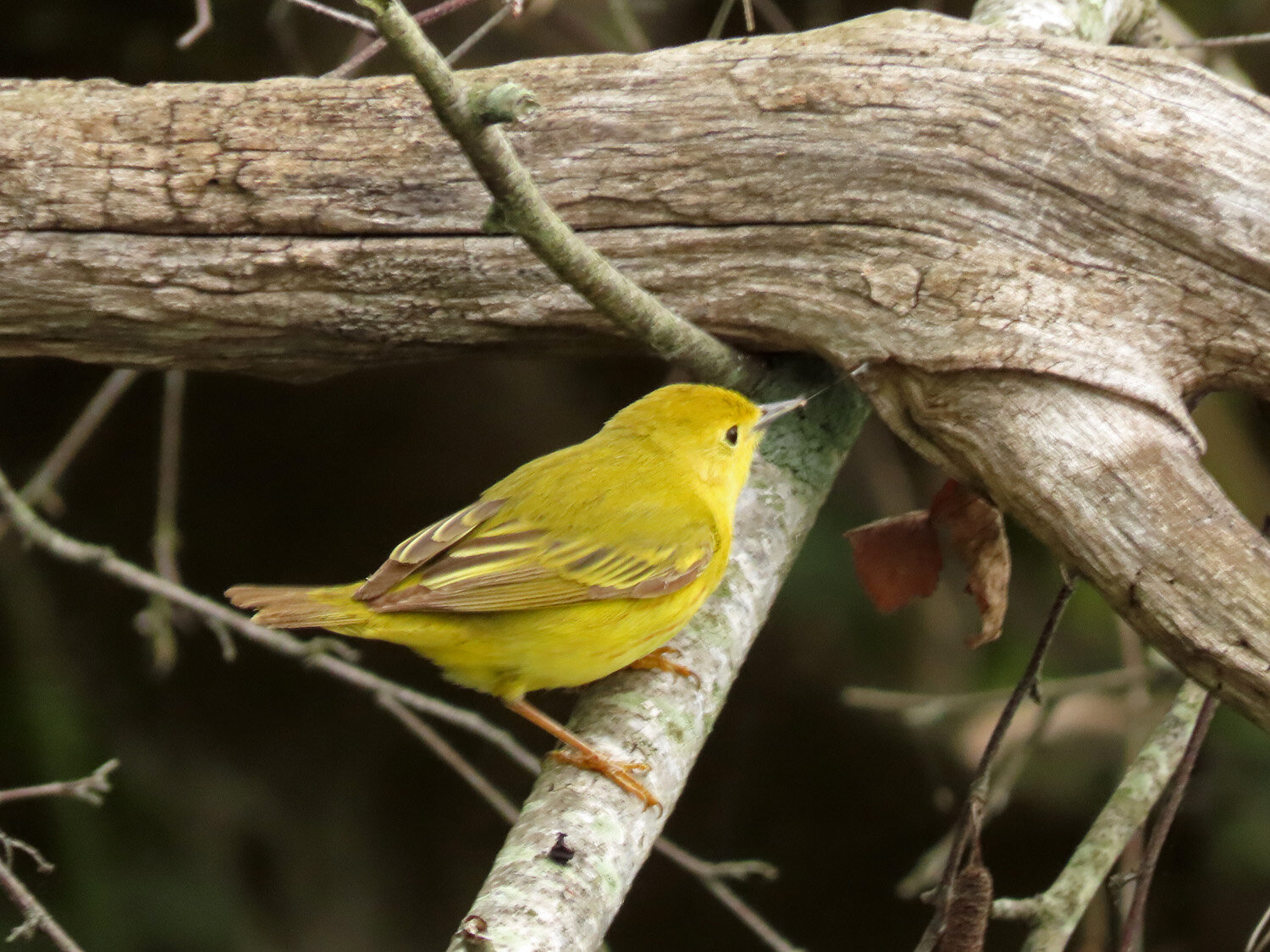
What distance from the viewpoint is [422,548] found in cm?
300

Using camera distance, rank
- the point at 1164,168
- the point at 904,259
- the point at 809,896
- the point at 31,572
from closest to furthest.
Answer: the point at 1164,168, the point at 904,259, the point at 31,572, the point at 809,896

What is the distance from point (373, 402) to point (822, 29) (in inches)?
112

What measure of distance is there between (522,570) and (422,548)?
249mm

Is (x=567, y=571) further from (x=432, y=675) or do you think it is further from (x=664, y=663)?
(x=432, y=675)

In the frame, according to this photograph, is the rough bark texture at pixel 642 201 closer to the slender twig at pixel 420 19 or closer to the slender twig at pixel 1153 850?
the slender twig at pixel 420 19

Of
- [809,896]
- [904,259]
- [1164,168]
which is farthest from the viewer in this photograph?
[809,896]

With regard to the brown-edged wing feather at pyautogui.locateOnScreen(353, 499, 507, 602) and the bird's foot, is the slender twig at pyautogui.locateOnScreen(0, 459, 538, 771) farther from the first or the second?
the bird's foot

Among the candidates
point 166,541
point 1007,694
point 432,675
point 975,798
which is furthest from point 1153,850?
point 432,675

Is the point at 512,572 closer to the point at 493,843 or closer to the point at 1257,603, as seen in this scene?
the point at 1257,603

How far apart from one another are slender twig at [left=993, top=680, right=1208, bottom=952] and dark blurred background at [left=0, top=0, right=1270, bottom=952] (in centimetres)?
161

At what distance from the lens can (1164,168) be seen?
2.65 meters

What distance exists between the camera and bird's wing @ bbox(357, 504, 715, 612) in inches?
112

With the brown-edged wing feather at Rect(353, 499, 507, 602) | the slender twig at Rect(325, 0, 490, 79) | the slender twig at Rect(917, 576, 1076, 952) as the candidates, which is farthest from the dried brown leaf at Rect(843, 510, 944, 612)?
the slender twig at Rect(325, 0, 490, 79)

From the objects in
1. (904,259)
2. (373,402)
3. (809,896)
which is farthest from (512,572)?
(809,896)
